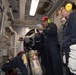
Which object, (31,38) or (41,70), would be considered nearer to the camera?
(41,70)

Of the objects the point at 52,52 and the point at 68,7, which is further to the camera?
the point at 52,52

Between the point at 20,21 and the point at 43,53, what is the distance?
330cm

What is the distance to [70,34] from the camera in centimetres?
210

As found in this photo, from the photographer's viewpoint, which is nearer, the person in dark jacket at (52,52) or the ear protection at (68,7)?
the ear protection at (68,7)

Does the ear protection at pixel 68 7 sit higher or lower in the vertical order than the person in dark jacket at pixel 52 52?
higher

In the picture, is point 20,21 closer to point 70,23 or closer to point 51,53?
point 51,53

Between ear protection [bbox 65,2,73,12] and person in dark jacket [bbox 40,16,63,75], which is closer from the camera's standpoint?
ear protection [bbox 65,2,73,12]

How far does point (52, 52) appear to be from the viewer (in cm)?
376

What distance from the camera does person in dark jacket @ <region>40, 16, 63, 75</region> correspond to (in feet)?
12.2

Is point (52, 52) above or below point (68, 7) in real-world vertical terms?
below

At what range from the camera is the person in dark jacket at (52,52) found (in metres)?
3.71

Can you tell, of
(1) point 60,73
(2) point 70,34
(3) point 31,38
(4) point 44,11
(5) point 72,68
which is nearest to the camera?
(5) point 72,68

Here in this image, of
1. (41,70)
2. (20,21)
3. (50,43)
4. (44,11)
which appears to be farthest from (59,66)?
(20,21)

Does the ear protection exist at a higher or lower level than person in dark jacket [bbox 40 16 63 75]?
higher
